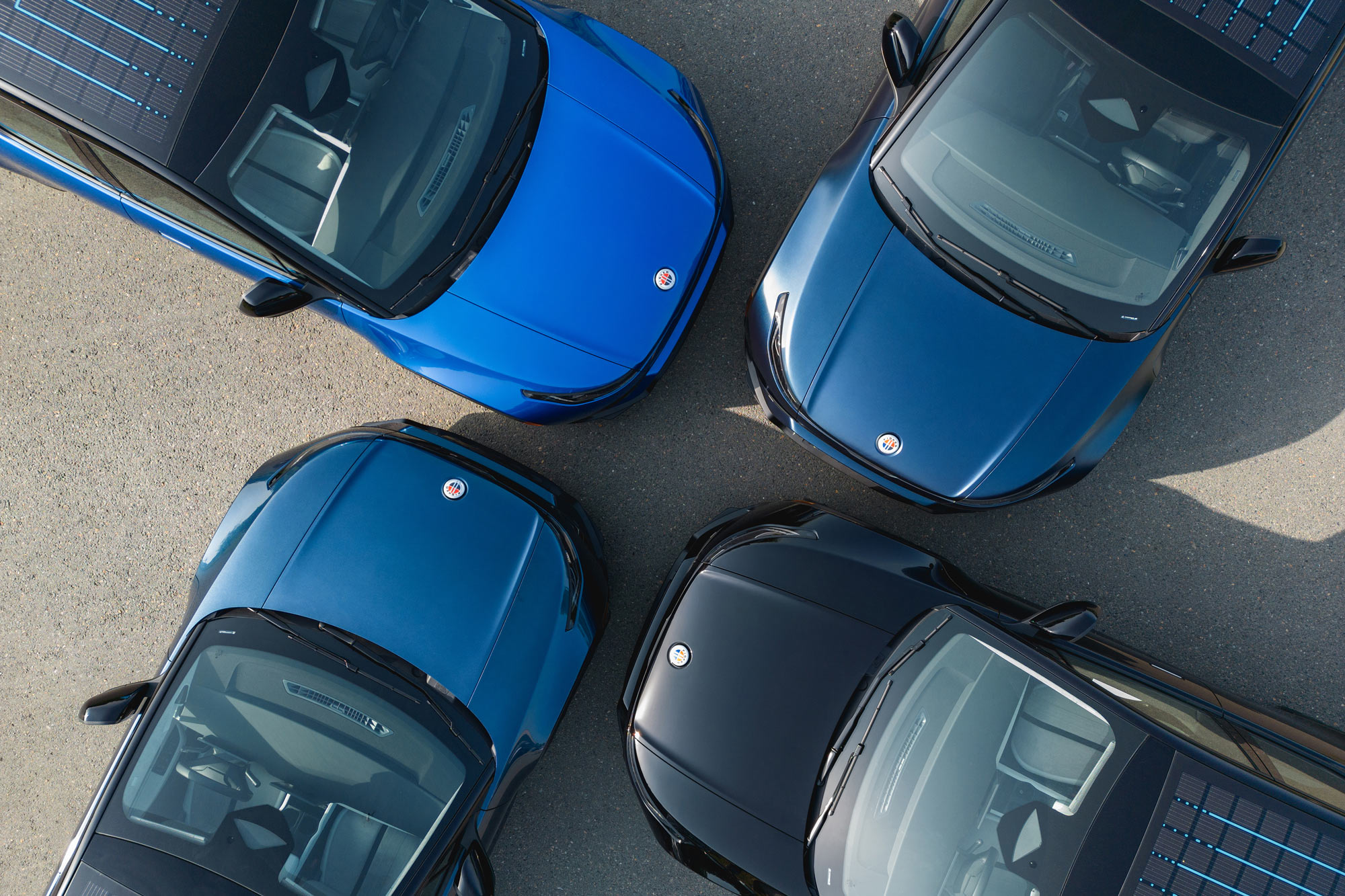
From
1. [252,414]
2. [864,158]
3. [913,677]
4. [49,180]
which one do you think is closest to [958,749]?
[913,677]

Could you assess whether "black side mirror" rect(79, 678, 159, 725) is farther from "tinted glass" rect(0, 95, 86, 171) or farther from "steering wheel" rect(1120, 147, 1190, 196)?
"steering wheel" rect(1120, 147, 1190, 196)

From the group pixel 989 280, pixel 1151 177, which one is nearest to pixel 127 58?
pixel 989 280

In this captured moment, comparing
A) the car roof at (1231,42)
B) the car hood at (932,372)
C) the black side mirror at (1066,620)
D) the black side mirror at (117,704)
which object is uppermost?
the car roof at (1231,42)

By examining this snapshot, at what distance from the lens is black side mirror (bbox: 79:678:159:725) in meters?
2.66

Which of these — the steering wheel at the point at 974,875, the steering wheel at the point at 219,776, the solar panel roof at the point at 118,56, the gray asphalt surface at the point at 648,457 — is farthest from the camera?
the gray asphalt surface at the point at 648,457

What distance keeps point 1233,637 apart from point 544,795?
3631 mm

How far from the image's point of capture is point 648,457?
3.60m

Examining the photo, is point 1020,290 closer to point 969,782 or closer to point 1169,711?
point 1169,711

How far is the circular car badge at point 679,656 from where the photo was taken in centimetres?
283

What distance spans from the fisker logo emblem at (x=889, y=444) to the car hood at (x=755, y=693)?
0.72 meters

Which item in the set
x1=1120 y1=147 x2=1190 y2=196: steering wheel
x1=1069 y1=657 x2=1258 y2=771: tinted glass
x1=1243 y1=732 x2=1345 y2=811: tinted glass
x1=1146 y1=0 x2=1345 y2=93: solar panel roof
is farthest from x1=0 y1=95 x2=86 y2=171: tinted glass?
x1=1243 y1=732 x2=1345 y2=811: tinted glass

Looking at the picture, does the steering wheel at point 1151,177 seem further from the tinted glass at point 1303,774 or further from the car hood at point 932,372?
the tinted glass at point 1303,774

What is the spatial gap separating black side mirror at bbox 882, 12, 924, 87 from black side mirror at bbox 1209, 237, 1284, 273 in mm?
1463

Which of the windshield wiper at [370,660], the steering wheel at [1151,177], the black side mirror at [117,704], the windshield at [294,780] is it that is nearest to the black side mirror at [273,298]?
the windshield wiper at [370,660]
